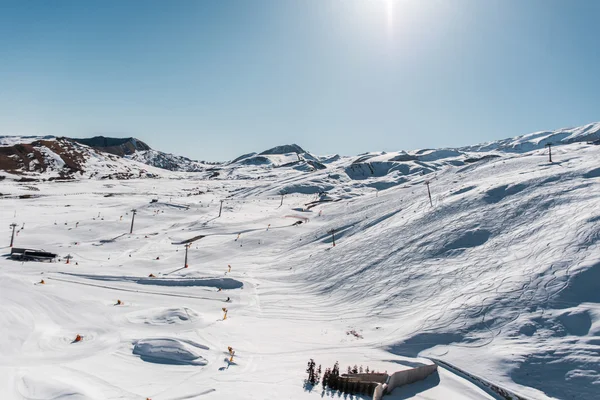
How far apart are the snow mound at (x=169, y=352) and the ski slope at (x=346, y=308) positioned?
0.05 meters

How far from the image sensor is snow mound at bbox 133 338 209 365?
1351 centimetres

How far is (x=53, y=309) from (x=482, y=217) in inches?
1246

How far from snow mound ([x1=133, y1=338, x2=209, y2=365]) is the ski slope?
5cm

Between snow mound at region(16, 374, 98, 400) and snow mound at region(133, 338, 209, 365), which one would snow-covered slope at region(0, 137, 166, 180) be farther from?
snow mound at region(16, 374, 98, 400)

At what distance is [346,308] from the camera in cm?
2166

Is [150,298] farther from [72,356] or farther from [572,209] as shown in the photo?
[572,209]

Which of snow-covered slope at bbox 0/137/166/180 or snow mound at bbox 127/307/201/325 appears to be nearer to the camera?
snow mound at bbox 127/307/201/325

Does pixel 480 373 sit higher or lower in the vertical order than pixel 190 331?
higher

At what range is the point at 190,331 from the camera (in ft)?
55.5

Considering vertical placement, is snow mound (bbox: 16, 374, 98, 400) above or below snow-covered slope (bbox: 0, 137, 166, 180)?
below

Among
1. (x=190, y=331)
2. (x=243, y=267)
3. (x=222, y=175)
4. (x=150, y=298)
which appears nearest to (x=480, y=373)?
(x=190, y=331)

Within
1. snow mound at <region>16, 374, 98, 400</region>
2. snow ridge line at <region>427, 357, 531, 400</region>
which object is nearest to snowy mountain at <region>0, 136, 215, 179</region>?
snow mound at <region>16, 374, 98, 400</region>

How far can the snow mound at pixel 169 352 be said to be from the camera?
13.5 m

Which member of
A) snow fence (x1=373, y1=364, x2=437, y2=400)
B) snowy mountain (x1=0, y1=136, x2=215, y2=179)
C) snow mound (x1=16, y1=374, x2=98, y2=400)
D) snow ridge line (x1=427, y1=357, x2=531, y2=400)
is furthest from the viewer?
snowy mountain (x1=0, y1=136, x2=215, y2=179)
